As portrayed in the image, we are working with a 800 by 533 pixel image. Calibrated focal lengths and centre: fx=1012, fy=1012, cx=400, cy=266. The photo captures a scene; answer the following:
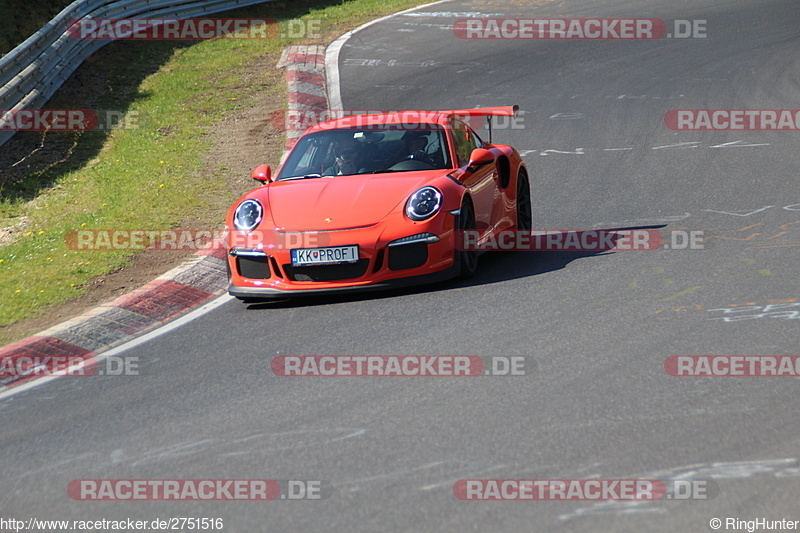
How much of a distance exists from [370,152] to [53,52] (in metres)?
8.57

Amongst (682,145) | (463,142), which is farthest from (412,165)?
(682,145)

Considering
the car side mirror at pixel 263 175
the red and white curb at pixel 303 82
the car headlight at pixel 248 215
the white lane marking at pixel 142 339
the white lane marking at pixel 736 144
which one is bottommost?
the white lane marking at pixel 142 339

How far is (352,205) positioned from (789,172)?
18.6 feet

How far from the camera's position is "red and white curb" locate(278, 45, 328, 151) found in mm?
13664

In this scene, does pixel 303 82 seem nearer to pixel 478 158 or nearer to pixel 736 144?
pixel 736 144

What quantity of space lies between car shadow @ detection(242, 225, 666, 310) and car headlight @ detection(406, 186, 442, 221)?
0.51 metres

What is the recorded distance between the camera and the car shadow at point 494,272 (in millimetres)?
7172

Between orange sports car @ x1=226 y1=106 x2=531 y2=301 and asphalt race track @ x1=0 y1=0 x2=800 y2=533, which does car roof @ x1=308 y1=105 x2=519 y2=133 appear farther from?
asphalt race track @ x1=0 y1=0 x2=800 y2=533

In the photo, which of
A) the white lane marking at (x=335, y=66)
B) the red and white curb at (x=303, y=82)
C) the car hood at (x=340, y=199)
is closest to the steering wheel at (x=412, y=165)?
the car hood at (x=340, y=199)

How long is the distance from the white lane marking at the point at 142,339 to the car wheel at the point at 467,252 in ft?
5.79

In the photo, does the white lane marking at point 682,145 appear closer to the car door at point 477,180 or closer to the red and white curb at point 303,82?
the red and white curb at point 303,82

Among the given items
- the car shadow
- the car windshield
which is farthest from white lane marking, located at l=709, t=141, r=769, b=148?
the car windshield

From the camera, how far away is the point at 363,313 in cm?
664

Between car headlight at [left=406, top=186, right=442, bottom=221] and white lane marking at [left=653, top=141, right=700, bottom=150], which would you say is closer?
car headlight at [left=406, top=186, right=442, bottom=221]
